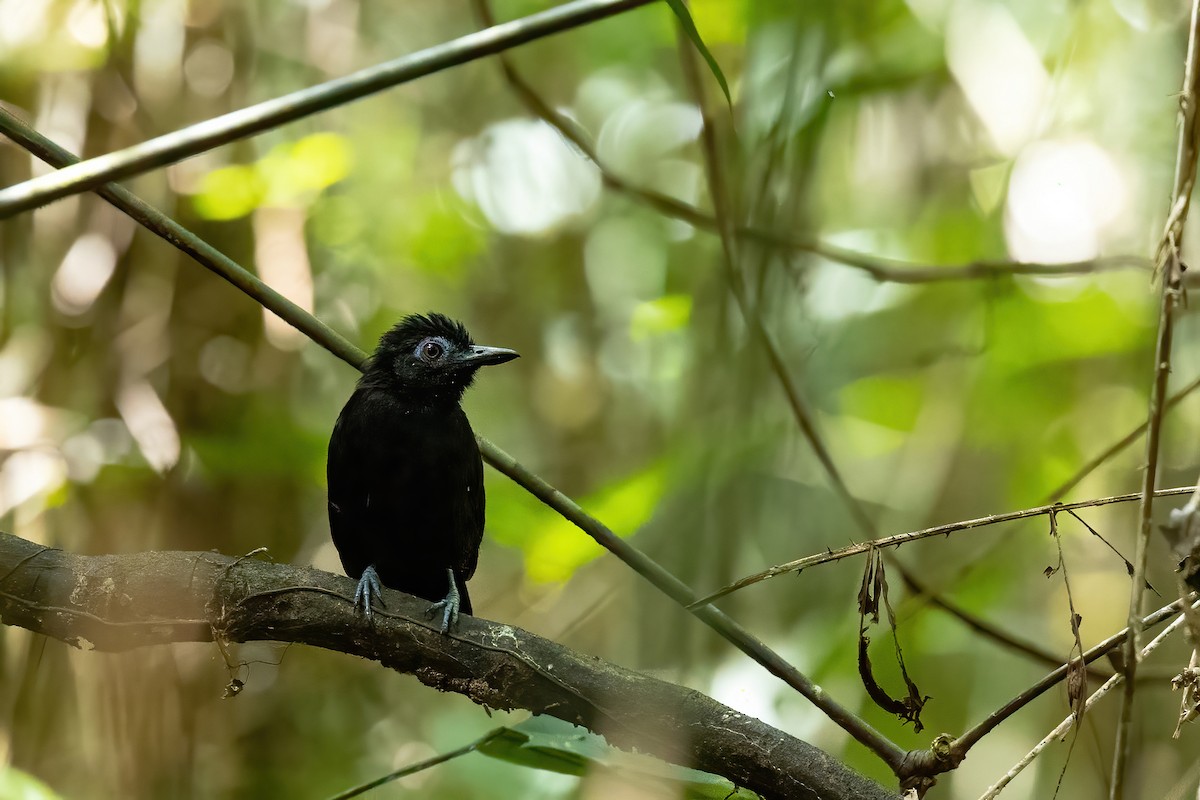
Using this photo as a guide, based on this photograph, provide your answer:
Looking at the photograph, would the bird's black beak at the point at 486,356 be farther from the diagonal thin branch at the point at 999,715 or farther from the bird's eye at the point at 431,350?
the diagonal thin branch at the point at 999,715

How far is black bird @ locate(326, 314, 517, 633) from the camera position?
3.56 m

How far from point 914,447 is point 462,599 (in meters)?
2.03

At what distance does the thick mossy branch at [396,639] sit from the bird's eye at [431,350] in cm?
144

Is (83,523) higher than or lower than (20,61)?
lower

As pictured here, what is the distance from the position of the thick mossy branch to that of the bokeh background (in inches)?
A: 35.1

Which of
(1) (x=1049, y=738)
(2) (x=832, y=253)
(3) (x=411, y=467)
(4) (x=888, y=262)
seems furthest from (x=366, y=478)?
(1) (x=1049, y=738)

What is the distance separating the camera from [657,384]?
5.36m

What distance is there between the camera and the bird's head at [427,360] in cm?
377

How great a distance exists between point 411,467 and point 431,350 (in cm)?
50

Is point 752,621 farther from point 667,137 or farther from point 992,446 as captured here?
point 667,137

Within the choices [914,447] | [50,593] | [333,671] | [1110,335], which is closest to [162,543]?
[333,671]

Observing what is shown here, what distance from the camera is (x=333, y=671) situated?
5309mm

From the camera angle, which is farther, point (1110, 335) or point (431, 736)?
point (431, 736)

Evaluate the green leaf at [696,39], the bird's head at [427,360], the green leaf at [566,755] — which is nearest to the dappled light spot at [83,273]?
the bird's head at [427,360]
